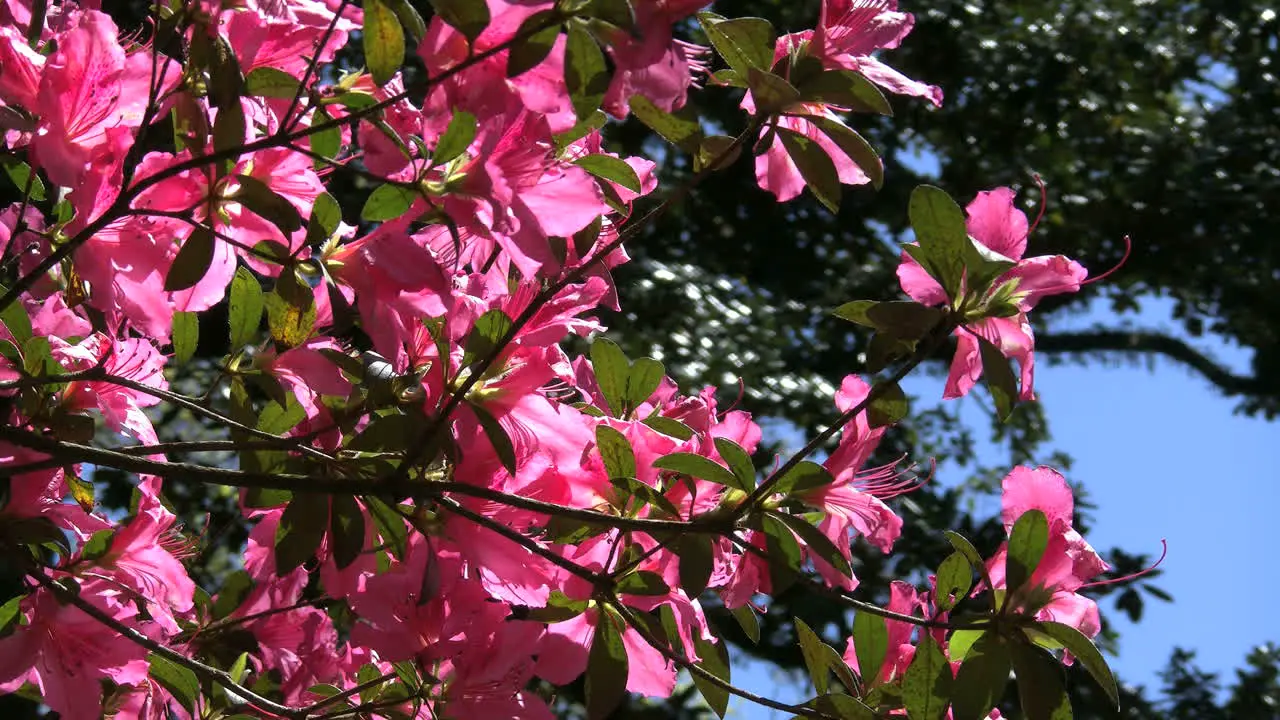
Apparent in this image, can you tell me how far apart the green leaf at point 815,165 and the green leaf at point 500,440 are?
0.34 m

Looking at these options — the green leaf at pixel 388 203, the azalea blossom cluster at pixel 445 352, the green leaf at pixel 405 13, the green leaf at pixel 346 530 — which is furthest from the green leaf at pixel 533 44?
the green leaf at pixel 346 530

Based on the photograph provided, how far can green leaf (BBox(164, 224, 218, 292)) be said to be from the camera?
1.12m

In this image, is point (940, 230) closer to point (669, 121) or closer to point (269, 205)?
point (669, 121)

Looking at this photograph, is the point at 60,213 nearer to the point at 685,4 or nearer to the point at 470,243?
the point at 470,243

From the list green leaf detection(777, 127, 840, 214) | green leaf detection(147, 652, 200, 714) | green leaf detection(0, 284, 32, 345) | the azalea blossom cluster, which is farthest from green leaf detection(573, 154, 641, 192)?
green leaf detection(147, 652, 200, 714)

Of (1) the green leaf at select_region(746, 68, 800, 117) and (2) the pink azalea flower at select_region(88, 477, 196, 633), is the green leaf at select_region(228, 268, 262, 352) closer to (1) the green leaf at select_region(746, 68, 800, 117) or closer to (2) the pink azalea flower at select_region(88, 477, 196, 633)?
(2) the pink azalea flower at select_region(88, 477, 196, 633)

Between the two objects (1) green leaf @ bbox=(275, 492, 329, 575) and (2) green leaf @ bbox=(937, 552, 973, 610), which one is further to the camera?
(2) green leaf @ bbox=(937, 552, 973, 610)

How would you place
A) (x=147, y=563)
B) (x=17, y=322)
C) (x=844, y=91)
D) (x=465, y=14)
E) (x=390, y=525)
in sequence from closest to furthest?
(x=465, y=14), (x=844, y=91), (x=390, y=525), (x=17, y=322), (x=147, y=563)

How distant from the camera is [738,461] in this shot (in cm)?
116

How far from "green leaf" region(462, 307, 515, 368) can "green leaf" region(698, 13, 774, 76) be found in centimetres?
29

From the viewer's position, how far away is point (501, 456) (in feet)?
3.70

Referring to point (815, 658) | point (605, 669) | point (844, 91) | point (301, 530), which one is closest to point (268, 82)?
point (301, 530)

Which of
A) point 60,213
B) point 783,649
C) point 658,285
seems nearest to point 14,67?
point 60,213

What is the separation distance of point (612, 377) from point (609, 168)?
0.26 metres
